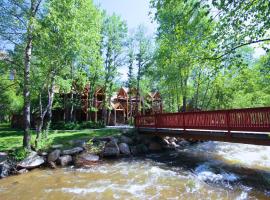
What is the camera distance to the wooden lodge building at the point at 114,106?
26.5 meters

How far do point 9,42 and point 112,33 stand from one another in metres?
13.9

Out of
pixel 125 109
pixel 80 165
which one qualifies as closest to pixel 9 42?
pixel 80 165

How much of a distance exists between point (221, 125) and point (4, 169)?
1021 cm

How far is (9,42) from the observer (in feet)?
40.2

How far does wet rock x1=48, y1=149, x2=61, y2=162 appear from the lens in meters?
11.6

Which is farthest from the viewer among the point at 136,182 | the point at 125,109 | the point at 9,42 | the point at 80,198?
the point at 125,109

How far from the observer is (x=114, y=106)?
3011 centimetres

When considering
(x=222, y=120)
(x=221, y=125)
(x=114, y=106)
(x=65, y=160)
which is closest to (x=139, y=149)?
(x=65, y=160)

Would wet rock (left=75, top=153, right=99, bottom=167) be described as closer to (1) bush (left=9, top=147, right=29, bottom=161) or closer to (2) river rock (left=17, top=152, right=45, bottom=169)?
(2) river rock (left=17, top=152, right=45, bottom=169)

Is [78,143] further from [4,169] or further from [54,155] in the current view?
[4,169]

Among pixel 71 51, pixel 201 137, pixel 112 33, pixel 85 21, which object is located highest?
pixel 112 33

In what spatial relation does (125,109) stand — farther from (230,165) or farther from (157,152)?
(230,165)

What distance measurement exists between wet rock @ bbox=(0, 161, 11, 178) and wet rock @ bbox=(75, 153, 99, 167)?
308 cm

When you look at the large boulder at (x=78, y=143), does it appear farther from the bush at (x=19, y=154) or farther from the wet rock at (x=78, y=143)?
the bush at (x=19, y=154)
